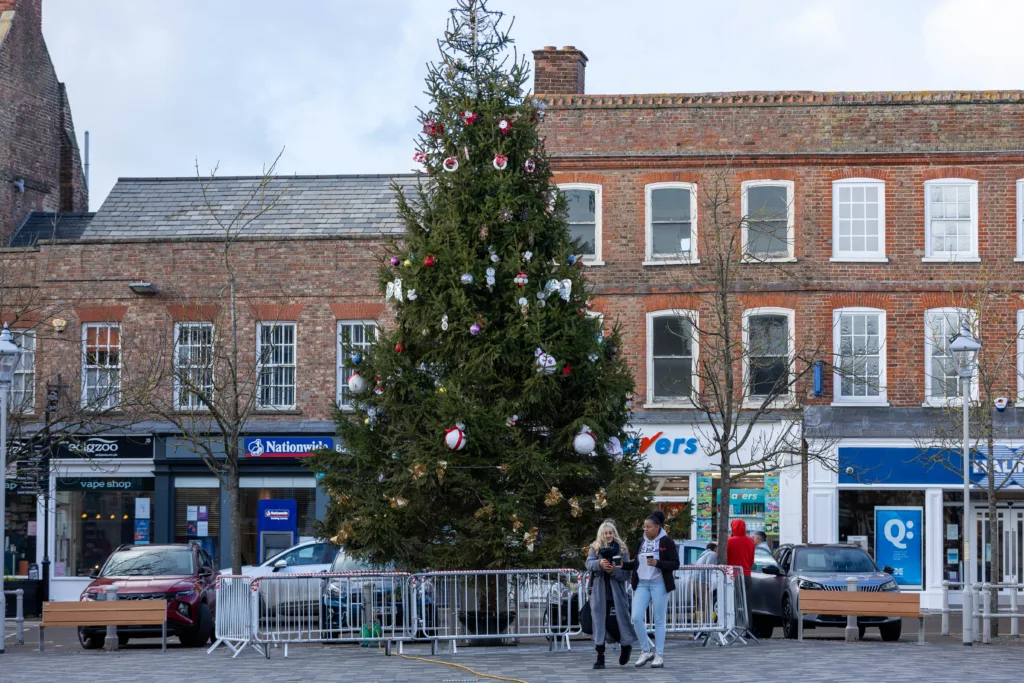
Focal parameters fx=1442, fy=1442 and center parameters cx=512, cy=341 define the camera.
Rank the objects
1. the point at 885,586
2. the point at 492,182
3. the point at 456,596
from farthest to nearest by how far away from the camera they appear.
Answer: the point at 885,586, the point at 492,182, the point at 456,596

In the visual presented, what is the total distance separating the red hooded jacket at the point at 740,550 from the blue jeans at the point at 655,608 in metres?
5.55

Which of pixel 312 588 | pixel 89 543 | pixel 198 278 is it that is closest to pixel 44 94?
pixel 198 278

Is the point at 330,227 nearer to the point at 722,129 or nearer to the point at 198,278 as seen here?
the point at 198,278

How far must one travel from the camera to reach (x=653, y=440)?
29828 millimetres

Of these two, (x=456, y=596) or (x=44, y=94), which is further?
(x=44, y=94)

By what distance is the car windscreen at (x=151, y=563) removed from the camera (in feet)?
72.2

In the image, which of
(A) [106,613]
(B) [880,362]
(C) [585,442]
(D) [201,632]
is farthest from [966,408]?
(A) [106,613]

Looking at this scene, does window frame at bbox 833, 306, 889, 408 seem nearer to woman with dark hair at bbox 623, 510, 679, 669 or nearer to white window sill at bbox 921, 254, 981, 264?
white window sill at bbox 921, 254, 981, 264

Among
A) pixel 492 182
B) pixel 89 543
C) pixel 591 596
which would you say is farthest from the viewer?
pixel 89 543

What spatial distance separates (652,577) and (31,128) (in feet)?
84.2

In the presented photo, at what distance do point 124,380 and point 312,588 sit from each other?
14137 mm

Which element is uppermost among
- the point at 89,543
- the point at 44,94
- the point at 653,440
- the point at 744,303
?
the point at 44,94

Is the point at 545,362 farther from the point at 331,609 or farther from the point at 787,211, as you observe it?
the point at 787,211

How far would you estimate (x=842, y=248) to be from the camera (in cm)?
3000
